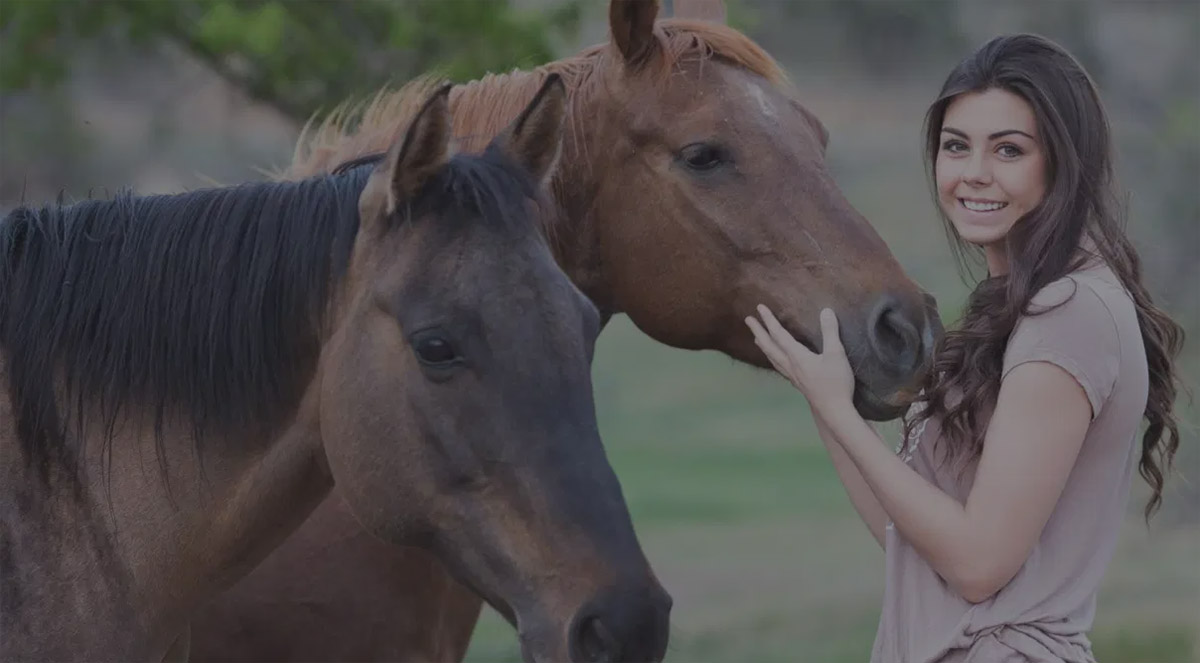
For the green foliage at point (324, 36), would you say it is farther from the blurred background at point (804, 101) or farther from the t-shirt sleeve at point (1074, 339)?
the t-shirt sleeve at point (1074, 339)

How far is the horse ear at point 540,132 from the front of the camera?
10.1 ft

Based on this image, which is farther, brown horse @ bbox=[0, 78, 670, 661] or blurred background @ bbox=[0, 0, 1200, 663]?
blurred background @ bbox=[0, 0, 1200, 663]

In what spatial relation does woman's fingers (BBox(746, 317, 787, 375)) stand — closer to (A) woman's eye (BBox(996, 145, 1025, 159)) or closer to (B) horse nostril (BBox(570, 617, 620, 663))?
(A) woman's eye (BBox(996, 145, 1025, 159))

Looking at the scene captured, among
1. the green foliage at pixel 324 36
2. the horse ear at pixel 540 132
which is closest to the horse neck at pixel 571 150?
the horse ear at pixel 540 132

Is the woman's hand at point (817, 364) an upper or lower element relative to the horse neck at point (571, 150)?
lower

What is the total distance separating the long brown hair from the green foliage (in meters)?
4.22

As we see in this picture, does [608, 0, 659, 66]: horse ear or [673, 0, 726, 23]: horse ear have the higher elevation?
[608, 0, 659, 66]: horse ear

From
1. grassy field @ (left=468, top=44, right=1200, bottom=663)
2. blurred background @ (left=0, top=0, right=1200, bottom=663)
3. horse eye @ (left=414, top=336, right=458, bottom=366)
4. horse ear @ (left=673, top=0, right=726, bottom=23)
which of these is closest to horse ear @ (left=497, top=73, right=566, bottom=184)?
horse eye @ (left=414, top=336, right=458, bottom=366)

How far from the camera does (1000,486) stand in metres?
2.84

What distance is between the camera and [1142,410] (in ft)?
9.61

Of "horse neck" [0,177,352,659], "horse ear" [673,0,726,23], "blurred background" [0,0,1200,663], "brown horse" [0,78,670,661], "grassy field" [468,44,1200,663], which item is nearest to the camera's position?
"brown horse" [0,78,670,661]

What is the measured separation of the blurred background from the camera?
7422mm

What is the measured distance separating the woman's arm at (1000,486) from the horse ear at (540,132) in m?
0.89

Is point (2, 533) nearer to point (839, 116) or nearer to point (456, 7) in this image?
point (456, 7)
